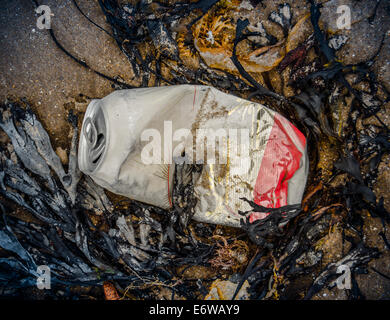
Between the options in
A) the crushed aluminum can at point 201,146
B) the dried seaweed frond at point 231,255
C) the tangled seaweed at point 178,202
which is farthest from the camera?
the dried seaweed frond at point 231,255

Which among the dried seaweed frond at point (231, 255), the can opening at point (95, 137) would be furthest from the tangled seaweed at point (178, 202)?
the can opening at point (95, 137)

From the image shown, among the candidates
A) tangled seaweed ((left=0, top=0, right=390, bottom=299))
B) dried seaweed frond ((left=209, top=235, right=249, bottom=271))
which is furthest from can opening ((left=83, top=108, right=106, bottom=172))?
dried seaweed frond ((left=209, top=235, right=249, bottom=271))

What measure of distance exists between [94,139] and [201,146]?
25.0 inches

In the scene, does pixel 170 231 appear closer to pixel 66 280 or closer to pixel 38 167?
pixel 66 280

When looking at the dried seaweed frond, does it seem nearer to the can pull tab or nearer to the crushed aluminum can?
the crushed aluminum can

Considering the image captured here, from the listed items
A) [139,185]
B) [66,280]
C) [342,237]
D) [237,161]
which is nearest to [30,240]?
[66,280]

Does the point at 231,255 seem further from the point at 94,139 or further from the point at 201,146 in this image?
the point at 94,139

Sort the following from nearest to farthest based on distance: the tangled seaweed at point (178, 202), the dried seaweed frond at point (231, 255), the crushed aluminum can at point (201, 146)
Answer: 1. the crushed aluminum can at point (201, 146)
2. the tangled seaweed at point (178, 202)
3. the dried seaweed frond at point (231, 255)

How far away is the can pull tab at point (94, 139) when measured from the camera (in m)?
1.48

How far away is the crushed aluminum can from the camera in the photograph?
4.83 ft

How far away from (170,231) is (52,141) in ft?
3.59

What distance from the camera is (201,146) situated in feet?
4.98

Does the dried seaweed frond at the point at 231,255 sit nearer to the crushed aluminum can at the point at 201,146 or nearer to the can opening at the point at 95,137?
the crushed aluminum can at the point at 201,146

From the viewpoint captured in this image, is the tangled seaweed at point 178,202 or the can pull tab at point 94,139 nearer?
the can pull tab at point 94,139
